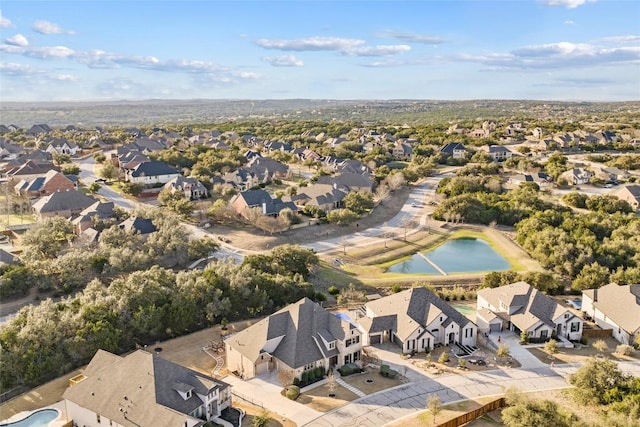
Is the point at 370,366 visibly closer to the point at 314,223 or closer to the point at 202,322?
the point at 202,322

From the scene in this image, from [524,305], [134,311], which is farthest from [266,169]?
[524,305]

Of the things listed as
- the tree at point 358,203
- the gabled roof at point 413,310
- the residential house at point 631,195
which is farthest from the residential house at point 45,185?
the residential house at point 631,195

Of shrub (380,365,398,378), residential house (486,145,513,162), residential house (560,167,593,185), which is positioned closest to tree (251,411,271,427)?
shrub (380,365,398,378)

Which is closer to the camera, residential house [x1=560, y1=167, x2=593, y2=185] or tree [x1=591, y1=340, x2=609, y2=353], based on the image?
tree [x1=591, y1=340, x2=609, y2=353]

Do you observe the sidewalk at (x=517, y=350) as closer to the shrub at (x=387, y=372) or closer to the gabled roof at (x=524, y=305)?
the gabled roof at (x=524, y=305)

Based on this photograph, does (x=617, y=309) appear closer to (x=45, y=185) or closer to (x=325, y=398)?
(x=325, y=398)

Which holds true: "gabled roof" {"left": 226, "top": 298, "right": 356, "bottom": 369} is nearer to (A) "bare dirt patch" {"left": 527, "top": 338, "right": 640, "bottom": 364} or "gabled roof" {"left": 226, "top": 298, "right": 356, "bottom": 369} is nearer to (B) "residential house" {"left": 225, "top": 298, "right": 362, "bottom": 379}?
(B) "residential house" {"left": 225, "top": 298, "right": 362, "bottom": 379}

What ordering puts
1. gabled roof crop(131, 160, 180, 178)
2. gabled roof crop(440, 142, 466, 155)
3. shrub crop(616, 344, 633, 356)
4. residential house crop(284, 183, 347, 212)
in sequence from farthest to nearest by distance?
gabled roof crop(440, 142, 466, 155) < gabled roof crop(131, 160, 180, 178) < residential house crop(284, 183, 347, 212) < shrub crop(616, 344, 633, 356)
